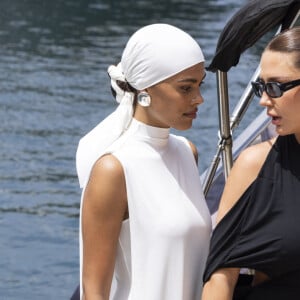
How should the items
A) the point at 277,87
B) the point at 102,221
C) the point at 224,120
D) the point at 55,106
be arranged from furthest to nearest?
the point at 55,106
the point at 224,120
the point at 102,221
the point at 277,87

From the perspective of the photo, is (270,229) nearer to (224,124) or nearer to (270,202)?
(270,202)

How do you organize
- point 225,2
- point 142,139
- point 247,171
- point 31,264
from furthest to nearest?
point 225,2 → point 31,264 → point 142,139 → point 247,171

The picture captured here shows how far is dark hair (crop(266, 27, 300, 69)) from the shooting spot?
97.4 inches

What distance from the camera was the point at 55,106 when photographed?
41.2 feet

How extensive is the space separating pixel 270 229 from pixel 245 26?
3.06 feet

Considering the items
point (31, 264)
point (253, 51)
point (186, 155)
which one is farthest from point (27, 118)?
point (186, 155)

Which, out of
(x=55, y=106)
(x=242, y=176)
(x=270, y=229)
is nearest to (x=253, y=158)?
(x=242, y=176)

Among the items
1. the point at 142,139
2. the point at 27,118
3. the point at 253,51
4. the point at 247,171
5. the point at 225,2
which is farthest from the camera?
the point at 225,2

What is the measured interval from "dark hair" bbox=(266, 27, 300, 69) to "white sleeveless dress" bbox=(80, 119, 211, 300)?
39 centimetres

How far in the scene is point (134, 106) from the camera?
9.03ft

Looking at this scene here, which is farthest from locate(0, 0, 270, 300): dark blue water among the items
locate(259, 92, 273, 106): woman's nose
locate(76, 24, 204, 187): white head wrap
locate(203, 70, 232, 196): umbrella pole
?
locate(259, 92, 273, 106): woman's nose

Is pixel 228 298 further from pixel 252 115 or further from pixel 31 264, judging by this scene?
pixel 252 115

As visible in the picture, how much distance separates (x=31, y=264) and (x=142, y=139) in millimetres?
5538

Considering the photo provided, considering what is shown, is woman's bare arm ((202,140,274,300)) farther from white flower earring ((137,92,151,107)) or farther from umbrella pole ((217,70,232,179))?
umbrella pole ((217,70,232,179))
